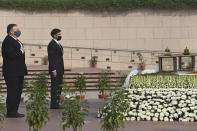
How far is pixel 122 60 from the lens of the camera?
75.8ft

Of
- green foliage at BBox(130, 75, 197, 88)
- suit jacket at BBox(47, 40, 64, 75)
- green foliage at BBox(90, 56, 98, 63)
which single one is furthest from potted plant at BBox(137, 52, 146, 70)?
green foliage at BBox(130, 75, 197, 88)

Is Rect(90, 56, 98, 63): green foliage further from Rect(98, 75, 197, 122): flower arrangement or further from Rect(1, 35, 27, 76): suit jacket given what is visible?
Rect(1, 35, 27, 76): suit jacket

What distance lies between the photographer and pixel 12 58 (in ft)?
35.9

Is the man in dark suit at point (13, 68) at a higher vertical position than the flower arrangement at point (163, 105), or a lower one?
higher

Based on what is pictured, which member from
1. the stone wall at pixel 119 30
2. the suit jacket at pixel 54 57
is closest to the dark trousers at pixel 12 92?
the suit jacket at pixel 54 57

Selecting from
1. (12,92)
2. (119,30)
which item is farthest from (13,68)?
(119,30)

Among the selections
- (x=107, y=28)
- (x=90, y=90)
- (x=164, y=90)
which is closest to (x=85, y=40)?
(x=107, y=28)

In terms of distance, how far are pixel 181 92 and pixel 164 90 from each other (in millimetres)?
338

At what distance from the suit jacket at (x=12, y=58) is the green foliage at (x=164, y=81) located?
90.9 inches

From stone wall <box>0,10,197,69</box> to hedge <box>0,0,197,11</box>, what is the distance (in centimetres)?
27

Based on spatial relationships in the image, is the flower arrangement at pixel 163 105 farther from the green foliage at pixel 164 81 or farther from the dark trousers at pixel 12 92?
the dark trousers at pixel 12 92

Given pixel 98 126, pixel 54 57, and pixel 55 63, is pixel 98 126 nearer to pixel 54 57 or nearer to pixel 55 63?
pixel 55 63

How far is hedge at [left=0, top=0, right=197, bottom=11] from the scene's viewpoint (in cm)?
2298

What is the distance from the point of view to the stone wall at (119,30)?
75.5 feet
